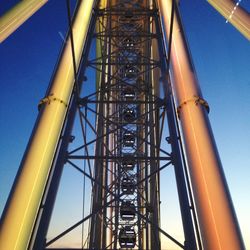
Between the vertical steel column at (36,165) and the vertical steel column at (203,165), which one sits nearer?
the vertical steel column at (203,165)

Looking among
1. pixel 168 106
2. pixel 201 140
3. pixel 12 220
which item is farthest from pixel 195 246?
pixel 168 106

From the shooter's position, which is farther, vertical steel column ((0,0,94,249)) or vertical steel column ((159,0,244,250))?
vertical steel column ((0,0,94,249))

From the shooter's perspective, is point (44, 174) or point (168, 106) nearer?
point (44, 174)

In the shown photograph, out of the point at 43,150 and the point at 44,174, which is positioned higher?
the point at 43,150

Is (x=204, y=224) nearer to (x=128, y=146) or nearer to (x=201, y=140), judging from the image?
(x=201, y=140)
